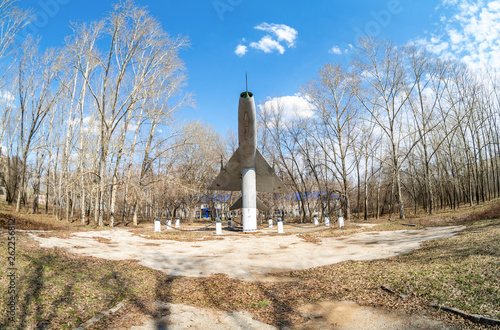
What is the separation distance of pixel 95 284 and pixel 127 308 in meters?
1.19

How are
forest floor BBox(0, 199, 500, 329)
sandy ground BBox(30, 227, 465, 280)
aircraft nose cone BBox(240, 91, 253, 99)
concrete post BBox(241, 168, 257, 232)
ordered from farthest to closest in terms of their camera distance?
concrete post BBox(241, 168, 257, 232), aircraft nose cone BBox(240, 91, 253, 99), sandy ground BBox(30, 227, 465, 280), forest floor BBox(0, 199, 500, 329)

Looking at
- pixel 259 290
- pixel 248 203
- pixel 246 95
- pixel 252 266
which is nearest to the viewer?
pixel 259 290

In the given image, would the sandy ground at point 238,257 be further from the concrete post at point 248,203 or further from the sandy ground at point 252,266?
the concrete post at point 248,203

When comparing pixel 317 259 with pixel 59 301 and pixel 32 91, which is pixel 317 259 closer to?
pixel 59 301

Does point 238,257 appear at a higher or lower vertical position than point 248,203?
lower

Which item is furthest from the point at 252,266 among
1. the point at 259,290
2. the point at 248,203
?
the point at 248,203

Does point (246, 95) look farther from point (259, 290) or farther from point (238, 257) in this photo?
point (259, 290)

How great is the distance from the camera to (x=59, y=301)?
4.74 metres

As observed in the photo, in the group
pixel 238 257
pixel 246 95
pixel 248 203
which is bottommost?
pixel 238 257

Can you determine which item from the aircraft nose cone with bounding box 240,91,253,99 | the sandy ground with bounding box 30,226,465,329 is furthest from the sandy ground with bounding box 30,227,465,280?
the aircraft nose cone with bounding box 240,91,253,99

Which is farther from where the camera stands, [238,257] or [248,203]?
[248,203]

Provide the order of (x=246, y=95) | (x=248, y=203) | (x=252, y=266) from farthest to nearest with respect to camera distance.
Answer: (x=248, y=203)
(x=246, y=95)
(x=252, y=266)

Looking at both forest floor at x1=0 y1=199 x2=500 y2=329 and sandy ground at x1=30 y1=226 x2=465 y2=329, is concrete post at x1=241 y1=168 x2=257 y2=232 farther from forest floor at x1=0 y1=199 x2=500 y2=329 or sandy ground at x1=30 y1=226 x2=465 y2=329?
forest floor at x1=0 y1=199 x2=500 y2=329

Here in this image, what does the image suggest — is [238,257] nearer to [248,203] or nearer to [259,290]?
[259,290]
